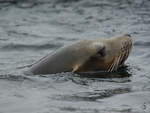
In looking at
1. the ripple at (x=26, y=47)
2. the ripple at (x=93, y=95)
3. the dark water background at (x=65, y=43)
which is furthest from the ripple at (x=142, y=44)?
the ripple at (x=93, y=95)

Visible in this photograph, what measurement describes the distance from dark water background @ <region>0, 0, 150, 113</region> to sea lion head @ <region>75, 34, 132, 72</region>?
0.84ft

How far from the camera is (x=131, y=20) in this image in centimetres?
1090

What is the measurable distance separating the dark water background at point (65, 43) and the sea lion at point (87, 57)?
0.16m

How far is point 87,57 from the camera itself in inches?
260

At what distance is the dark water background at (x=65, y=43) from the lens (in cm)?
538

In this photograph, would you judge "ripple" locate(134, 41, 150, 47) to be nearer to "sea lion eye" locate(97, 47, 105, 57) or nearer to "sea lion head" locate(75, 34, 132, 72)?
"sea lion head" locate(75, 34, 132, 72)

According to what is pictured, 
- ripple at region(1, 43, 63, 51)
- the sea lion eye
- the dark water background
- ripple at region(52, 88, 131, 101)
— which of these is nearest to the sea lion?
the sea lion eye

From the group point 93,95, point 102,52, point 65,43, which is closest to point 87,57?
point 102,52

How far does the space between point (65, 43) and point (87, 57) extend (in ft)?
9.06

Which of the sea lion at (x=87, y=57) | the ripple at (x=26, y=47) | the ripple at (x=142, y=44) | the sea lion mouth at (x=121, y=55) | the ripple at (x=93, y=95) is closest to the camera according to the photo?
the ripple at (x=93, y=95)

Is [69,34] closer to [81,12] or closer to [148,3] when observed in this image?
[81,12]

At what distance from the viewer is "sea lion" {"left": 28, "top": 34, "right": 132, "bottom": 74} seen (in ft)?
21.1

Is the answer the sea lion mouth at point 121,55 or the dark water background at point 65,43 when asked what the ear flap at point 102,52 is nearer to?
the sea lion mouth at point 121,55

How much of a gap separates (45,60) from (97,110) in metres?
1.56
